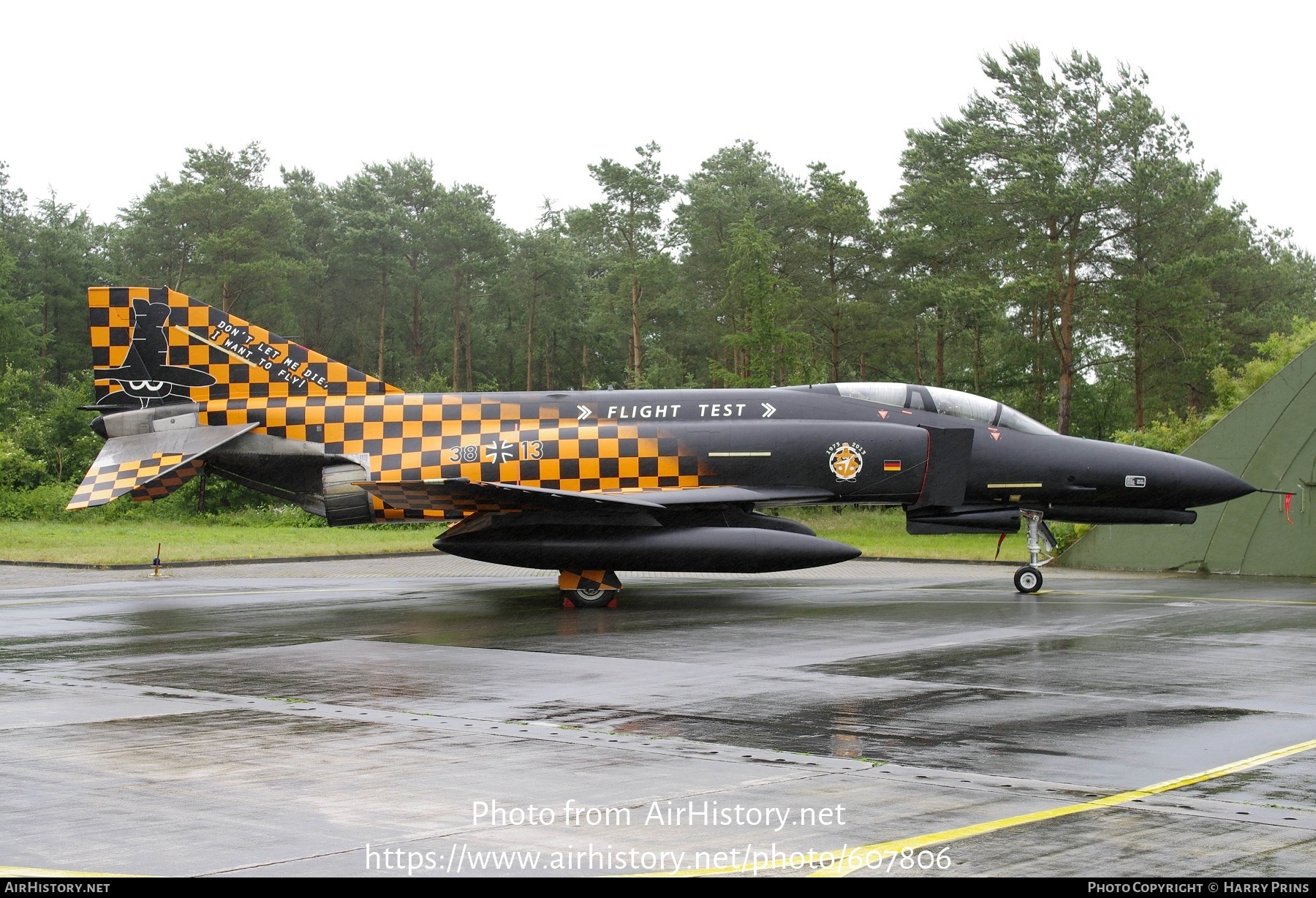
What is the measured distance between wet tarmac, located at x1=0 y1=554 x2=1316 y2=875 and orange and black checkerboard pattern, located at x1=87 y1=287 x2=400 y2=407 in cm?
344

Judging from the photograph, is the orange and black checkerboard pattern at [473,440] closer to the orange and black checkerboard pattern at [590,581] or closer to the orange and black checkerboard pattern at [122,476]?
the orange and black checkerboard pattern at [122,476]

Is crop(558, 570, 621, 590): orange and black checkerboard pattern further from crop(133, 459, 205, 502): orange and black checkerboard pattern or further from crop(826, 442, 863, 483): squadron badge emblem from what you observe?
crop(133, 459, 205, 502): orange and black checkerboard pattern

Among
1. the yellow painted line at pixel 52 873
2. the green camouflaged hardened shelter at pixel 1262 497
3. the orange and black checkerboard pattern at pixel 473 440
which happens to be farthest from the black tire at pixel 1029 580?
the yellow painted line at pixel 52 873

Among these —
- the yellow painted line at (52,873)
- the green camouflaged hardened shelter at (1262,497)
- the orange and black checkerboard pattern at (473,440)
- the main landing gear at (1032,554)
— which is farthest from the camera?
the green camouflaged hardened shelter at (1262,497)

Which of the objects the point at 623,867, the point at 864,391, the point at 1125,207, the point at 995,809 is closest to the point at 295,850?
the point at 623,867

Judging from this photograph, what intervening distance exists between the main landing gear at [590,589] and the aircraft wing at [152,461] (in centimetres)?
490

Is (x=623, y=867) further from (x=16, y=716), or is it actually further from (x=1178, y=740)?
(x=16, y=716)

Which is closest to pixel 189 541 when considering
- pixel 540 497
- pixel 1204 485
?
pixel 540 497

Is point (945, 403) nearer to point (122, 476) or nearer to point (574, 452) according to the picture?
point (574, 452)

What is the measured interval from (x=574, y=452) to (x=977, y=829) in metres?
11.2

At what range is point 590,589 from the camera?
15.7m

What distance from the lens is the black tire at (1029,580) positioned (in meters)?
16.6

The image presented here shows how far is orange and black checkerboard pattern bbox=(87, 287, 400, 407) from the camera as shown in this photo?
16.9 metres

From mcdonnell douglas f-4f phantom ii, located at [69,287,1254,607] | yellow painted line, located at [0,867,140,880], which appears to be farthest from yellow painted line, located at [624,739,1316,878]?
mcdonnell douglas f-4f phantom ii, located at [69,287,1254,607]
